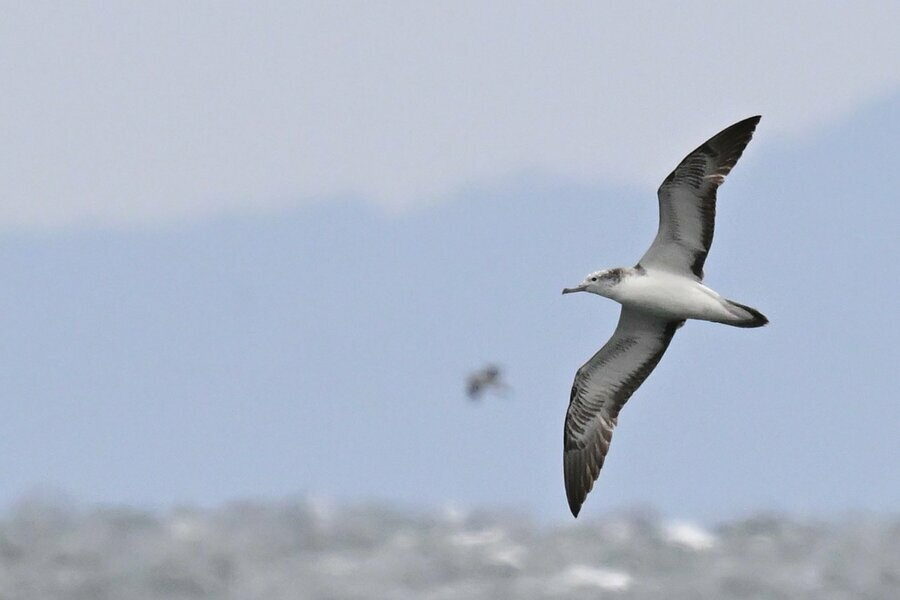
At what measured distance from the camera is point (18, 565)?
425 feet

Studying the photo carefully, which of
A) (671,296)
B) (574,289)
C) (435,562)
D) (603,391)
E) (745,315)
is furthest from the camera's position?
(435,562)

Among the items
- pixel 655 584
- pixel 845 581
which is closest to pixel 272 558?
pixel 655 584

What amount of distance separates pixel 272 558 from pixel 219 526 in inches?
421

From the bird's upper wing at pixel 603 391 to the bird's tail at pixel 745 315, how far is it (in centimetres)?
176

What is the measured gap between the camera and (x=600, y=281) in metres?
21.1

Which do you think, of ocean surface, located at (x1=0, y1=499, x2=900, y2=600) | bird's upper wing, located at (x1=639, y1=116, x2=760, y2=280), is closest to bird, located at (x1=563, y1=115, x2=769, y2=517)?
bird's upper wing, located at (x1=639, y1=116, x2=760, y2=280)

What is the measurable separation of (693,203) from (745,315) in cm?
155

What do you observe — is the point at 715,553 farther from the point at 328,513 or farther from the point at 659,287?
the point at 659,287

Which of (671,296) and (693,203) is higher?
(693,203)

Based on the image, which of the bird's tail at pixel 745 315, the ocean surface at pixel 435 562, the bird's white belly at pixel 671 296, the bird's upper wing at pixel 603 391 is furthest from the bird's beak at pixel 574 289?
the ocean surface at pixel 435 562

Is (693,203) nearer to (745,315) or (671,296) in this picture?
(671,296)

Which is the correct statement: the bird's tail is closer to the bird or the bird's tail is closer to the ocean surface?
the bird

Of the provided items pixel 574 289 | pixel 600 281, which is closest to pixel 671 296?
pixel 600 281

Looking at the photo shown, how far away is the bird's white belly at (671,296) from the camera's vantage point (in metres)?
20.8
